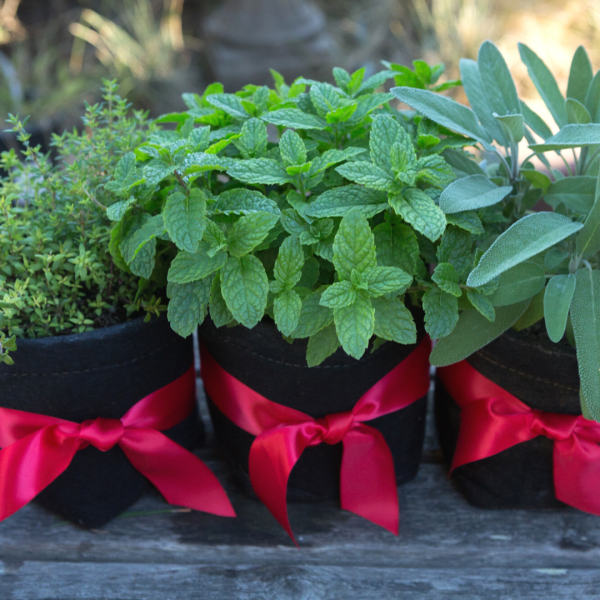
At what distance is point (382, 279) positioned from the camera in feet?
1.65

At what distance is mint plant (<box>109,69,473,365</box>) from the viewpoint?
1.63 feet

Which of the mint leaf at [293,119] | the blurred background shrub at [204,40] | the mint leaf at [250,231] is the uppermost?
the blurred background shrub at [204,40]

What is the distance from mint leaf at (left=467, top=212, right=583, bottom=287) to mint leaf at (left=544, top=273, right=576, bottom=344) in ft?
0.13

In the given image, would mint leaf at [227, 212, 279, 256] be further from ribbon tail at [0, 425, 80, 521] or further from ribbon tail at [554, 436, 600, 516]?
ribbon tail at [554, 436, 600, 516]

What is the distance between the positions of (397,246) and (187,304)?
0.66 ft

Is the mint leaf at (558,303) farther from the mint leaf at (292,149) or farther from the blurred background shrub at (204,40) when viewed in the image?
the blurred background shrub at (204,40)

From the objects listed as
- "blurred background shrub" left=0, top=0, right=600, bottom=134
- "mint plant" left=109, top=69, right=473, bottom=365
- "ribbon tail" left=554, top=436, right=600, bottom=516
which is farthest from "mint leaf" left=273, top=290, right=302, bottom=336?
"blurred background shrub" left=0, top=0, right=600, bottom=134

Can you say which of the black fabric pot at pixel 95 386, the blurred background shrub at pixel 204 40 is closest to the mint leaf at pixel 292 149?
the black fabric pot at pixel 95 386

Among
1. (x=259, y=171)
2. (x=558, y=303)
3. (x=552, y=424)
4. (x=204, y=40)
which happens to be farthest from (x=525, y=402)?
(x=204, y=40)

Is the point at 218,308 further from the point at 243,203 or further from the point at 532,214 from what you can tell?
the point at 532,214

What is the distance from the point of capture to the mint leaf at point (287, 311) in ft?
1.62

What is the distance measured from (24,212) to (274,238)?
28 centimetres

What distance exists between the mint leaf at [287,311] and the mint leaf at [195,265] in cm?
6

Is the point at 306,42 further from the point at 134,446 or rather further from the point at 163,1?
the point at 134,446
